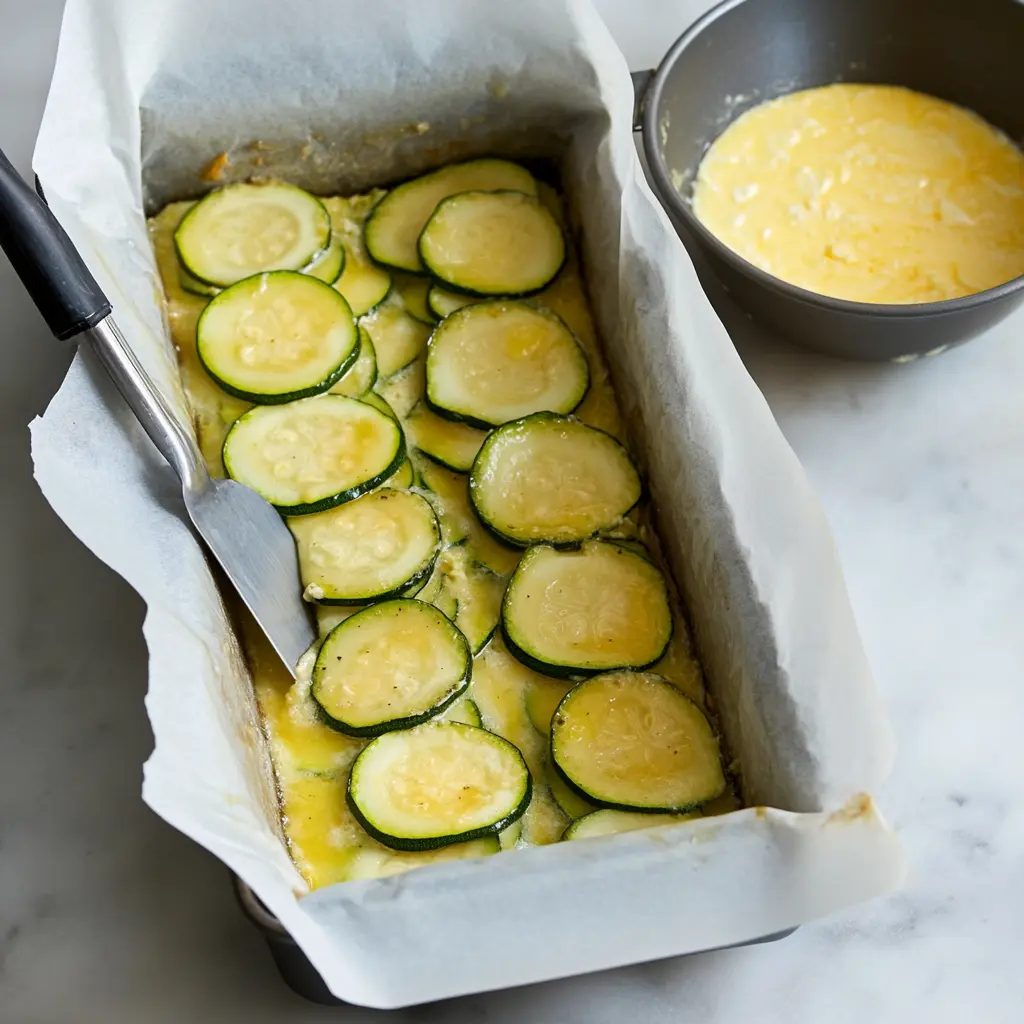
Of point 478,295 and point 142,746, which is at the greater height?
point 478,295

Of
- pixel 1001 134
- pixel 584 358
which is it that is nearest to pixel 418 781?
pixel 584 358

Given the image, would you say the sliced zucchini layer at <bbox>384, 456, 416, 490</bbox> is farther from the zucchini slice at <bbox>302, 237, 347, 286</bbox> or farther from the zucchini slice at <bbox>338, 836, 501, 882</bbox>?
the zucchini slice at <bbox>338, 836, 501, 882</bbox>

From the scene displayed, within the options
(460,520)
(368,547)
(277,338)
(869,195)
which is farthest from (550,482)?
(869,195)

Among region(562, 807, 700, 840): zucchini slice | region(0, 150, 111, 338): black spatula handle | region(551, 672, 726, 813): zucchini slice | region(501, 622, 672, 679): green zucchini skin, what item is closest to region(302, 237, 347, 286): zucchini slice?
region(0, 150, 111, 338): black spatula handle

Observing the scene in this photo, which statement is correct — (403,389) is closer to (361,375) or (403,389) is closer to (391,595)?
(361,375)

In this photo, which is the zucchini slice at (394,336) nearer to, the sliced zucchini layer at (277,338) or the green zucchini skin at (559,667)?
the sliced zucchini layer at (277,338)

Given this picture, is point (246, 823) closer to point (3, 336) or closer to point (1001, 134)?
point (3, 336)

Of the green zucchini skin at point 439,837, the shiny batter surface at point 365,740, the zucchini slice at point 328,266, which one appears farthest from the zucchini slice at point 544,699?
the zucchini slice at point 328,266
